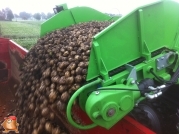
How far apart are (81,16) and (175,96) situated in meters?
1.92

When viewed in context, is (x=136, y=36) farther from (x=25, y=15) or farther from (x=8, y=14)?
(x=8, y=14)

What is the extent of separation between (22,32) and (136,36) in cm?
519

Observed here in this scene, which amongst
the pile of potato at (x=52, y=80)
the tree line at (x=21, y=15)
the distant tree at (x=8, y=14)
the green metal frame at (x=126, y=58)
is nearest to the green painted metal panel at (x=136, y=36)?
the green metal frame at (x=126, y=58)

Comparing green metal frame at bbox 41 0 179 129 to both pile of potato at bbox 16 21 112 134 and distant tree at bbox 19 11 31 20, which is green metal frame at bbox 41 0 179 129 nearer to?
pile of potato at bbox 16 21 112 134

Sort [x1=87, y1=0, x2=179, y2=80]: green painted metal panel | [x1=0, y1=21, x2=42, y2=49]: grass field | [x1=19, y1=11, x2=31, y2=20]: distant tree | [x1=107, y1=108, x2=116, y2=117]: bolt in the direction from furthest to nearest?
[x1=19, y1=11, x2=31, y2=20]: distant tree
[x1=0, y1=21, x2=42, y2=49]: grass field
[x1=87, y1=0, x2=179, y2=80]: green painted metal panel
[x1=107, y1=108, x2=116, y2=117]: bolt

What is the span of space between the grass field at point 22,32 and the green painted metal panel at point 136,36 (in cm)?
362

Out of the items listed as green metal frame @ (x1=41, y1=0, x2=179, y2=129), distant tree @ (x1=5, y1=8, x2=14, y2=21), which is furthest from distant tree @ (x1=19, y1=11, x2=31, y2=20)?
green metal frame @ (x1=41, y1=0, x2=179, y2=129)

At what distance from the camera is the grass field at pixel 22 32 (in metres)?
5.52

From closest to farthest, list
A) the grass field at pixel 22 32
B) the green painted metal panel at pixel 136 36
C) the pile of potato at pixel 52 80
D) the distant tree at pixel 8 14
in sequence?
the green painted metal panel at pixel 136 36 → the pile of potato at pixel 52 80 → the grass field at pixel 22 32 → the distant tree at pixel 8 14

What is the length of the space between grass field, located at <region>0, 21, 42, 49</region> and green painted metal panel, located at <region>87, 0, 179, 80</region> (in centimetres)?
362

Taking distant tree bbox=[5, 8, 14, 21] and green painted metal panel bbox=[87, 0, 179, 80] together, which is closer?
green painted metal panel bbox=[87, 0, 179, 80]

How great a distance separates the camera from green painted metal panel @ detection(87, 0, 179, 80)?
1.70 m

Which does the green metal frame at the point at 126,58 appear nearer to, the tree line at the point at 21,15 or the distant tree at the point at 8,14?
the tree line at the point at 21,15

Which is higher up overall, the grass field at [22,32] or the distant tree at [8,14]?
the distant tree at [8,14]
